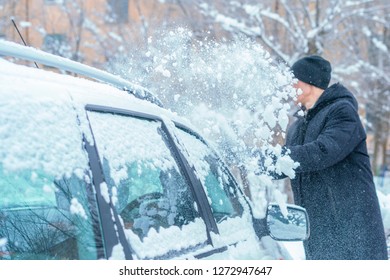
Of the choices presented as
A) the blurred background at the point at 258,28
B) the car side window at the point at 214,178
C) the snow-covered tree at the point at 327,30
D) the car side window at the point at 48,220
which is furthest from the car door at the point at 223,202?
the snow-covered tree at the point at 327,30

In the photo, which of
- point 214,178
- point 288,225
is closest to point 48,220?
point 214,178

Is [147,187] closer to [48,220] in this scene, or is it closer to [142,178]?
[142,178]

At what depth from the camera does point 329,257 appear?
3.51m

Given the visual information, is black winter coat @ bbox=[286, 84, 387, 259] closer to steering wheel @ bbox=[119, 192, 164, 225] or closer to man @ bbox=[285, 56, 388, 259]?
man @ bbox=[285, 56, 388, 259]

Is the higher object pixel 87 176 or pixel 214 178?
pixel 214 178

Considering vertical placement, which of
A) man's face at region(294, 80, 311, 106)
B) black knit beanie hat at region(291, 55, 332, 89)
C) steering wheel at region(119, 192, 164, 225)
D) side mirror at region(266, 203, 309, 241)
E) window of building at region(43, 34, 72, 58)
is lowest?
side mirror at region(266, 203, 309, 241)

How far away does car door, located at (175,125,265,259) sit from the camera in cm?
241

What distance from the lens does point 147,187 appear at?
207cm

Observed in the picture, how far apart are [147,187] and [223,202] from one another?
2.24 ft

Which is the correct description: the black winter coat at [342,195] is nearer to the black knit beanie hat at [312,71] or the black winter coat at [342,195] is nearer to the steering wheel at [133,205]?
the black knit beanie hat at [312,71]

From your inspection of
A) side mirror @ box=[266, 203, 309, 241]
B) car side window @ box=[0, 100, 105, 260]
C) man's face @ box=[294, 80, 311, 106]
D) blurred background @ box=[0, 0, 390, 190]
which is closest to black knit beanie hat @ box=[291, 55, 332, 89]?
man's face @ box=[294, 80, 311, 106]

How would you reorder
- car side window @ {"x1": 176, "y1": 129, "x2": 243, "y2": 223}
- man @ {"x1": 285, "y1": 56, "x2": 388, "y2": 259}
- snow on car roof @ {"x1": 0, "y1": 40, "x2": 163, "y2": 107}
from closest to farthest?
snow on car roof @ {"x1": 0, "y1": 40, "x2": 163, "y2": 107}, car side window @ {"x1": 176, "y1": 129, "x2": 243, "y2": 223}, man @ {"x1": 285, "y1": 56, "x2": 388, "y2": 259}

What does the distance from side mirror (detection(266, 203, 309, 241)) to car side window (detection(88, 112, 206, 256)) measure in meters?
0.49
